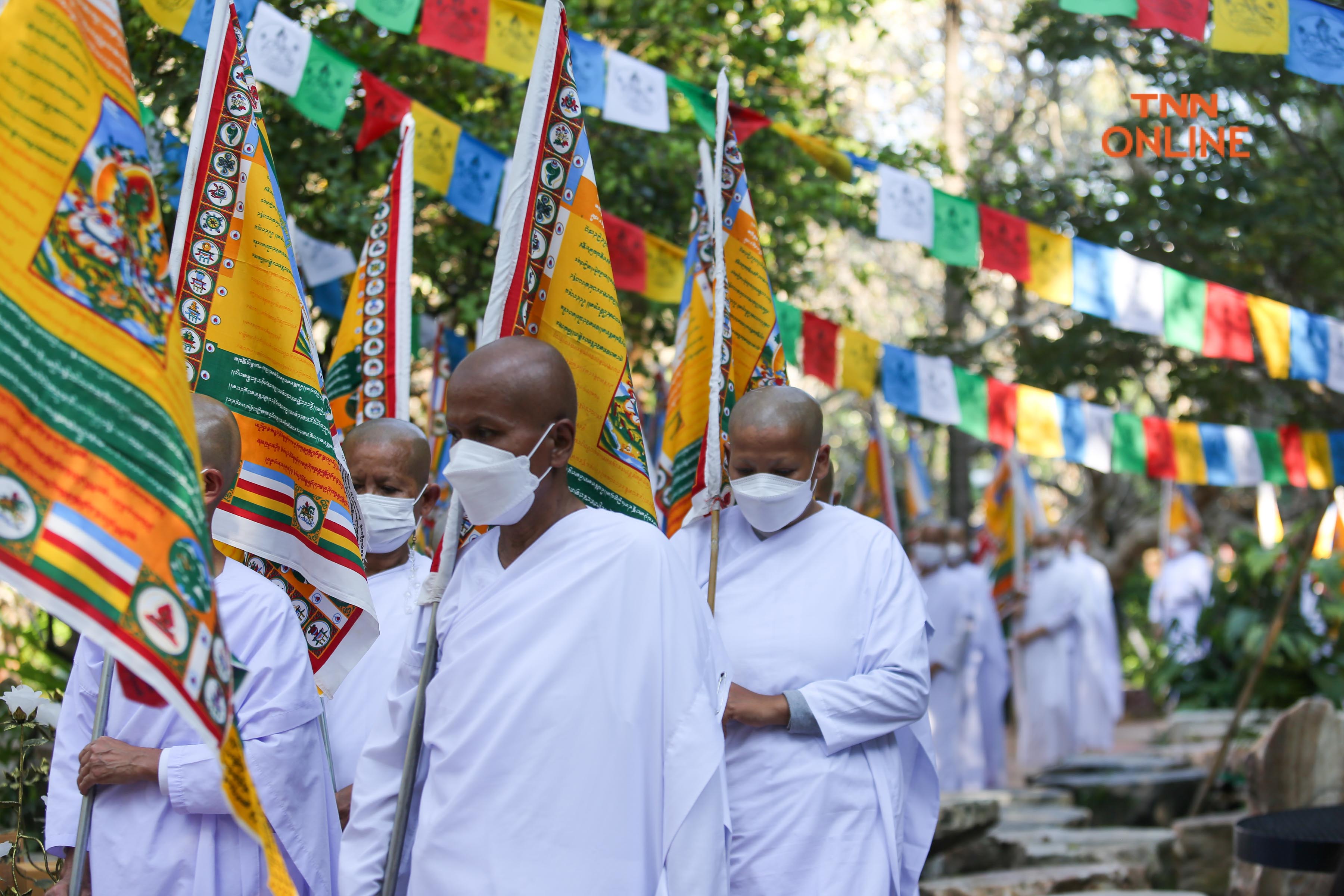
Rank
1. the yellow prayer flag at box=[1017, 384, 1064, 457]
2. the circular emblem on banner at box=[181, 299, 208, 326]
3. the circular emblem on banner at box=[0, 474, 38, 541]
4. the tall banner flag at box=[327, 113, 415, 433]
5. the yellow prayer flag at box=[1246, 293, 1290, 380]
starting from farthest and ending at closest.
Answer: the yellow prayer flag at box=[1017, 384, 1064, 457], the yellow prayer flag at box=[1246, 293, 1290, 380], the tall banner flag at box=[327, 113, 415, 433], the circular emblem on banner at box=[181, 299, 208, 326], the circular emblem on banner at box=[0, 474, 38, 541]

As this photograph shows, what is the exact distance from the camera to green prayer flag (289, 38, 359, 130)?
6160 mm

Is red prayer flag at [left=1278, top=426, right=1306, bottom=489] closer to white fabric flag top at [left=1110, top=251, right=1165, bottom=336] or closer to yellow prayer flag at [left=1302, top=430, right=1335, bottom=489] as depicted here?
yellow prayer flag at [left=1302, top=430, right=1335, bottom=489]

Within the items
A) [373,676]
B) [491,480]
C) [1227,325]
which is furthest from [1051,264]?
[491,480]

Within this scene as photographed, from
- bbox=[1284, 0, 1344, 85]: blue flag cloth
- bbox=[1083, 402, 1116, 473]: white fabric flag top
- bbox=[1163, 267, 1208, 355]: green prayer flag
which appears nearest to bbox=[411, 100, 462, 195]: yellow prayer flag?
bbox=[1284, 0, 1344, 85]: blue flag cloth

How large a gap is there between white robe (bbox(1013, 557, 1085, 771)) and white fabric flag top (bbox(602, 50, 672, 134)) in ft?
28.5

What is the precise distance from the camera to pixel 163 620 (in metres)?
2.01

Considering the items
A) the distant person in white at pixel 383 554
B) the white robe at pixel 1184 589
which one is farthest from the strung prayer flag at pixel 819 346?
the white robe at pixel 1184 589

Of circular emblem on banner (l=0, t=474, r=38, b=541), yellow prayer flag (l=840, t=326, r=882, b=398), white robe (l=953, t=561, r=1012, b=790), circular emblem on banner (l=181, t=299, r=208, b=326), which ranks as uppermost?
yellow prayer flag (l=840, t=326, r=882, b=398)

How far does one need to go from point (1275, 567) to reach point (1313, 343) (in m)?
6.09

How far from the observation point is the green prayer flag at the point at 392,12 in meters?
5.96

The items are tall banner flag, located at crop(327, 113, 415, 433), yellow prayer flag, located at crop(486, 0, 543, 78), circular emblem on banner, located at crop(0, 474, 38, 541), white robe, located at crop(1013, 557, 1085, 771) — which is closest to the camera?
circular emblem on banner, located at crop(0, 474, 38, 541)

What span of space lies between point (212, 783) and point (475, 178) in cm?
448

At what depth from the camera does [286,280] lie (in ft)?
12.2

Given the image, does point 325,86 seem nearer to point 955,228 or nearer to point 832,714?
point 955,228
